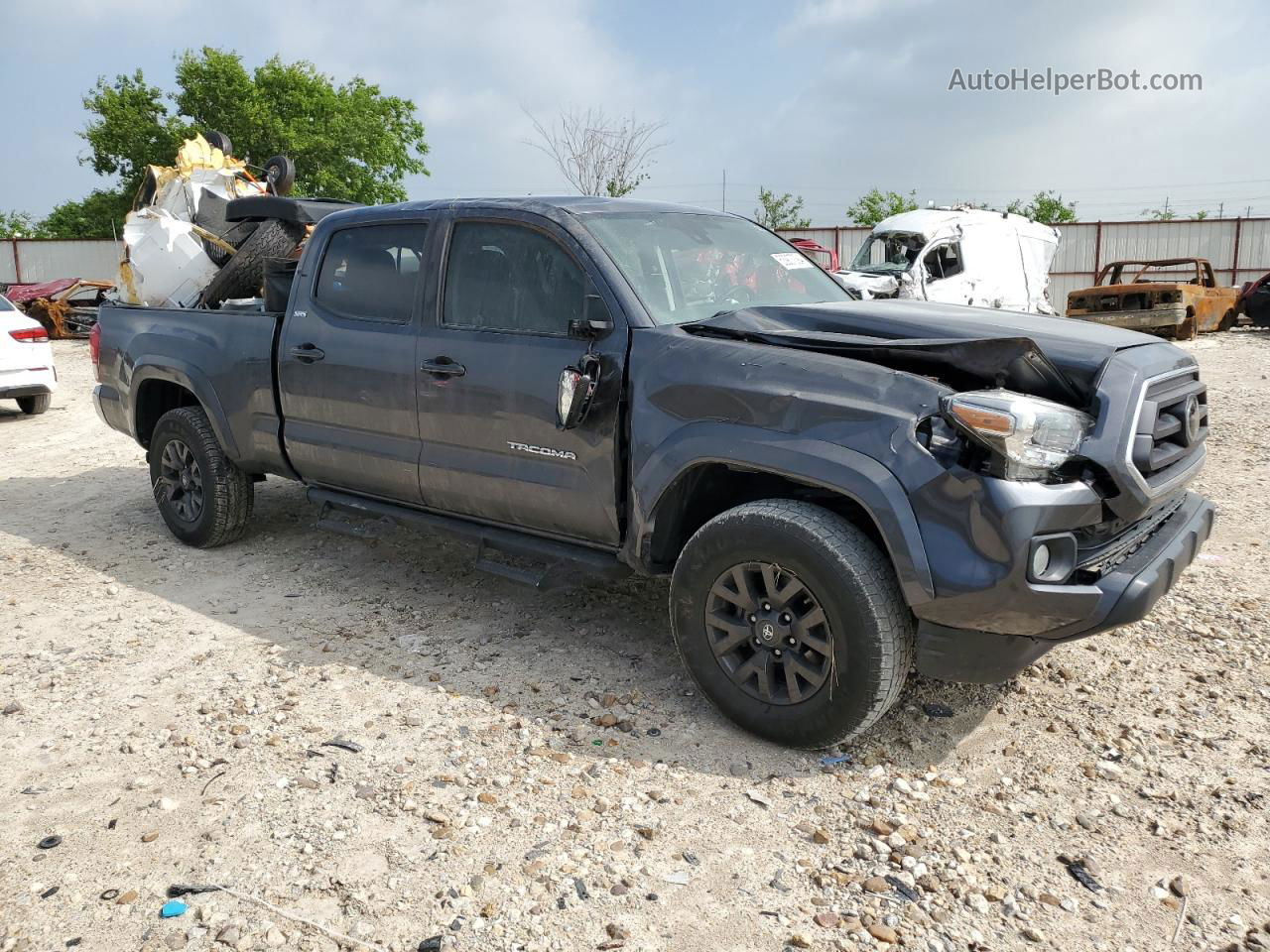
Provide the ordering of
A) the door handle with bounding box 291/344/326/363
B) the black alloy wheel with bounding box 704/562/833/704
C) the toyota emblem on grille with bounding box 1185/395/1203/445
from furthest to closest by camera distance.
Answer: the door handle with bounding box 291/344/326/363, the toyota emblem on grille with bounding box 1185/395/1203/445, the black alloy wheel with bounding box 704/562/833/704

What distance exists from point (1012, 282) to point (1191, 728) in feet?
40.9

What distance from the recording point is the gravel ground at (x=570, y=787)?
2635mm

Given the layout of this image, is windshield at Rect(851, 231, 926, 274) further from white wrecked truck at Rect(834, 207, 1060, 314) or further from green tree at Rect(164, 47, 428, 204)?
green tree at Rect(164, 47, 428, 204)

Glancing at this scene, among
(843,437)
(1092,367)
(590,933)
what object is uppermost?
(1092,367)

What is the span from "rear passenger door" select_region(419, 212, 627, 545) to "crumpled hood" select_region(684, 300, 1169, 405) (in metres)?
0.54

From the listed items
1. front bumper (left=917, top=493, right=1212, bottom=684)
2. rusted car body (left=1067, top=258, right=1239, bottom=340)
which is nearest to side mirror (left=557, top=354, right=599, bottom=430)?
front bumper (left=917, top=493, right=1212, bottom=684)

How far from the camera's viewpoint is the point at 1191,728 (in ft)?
11.6

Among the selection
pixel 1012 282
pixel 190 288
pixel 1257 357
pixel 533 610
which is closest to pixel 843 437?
pixel 533 610

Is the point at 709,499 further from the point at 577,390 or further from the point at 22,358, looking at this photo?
the point at 22,358

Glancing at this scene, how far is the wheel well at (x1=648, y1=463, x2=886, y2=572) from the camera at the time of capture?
11.5 feet

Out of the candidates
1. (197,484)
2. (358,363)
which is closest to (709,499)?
(358,363)

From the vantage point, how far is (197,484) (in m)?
5.79

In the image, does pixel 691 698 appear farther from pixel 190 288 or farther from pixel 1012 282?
pixel 1012 282

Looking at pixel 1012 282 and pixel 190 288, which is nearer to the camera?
pixel 190 288
